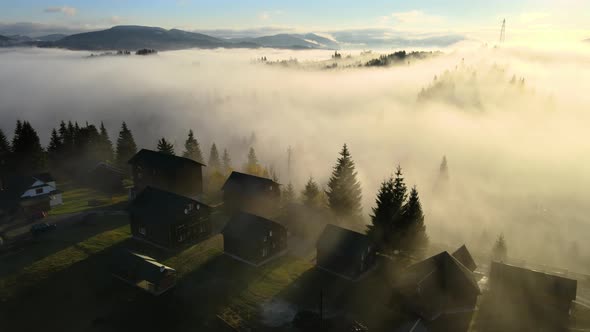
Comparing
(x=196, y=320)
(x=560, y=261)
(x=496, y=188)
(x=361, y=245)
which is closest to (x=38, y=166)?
(x=196, y=320)

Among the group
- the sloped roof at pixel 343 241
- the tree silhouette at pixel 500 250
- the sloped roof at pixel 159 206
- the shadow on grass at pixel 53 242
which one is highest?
the sloped roof at pixel 159 206

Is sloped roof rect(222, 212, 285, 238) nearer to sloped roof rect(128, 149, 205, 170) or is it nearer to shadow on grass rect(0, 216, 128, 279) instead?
shadow on grass rect(0, 216, 128, 279)

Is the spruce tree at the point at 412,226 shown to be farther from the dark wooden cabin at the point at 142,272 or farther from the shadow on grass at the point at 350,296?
the dark wooden cabin at the point at 142,272

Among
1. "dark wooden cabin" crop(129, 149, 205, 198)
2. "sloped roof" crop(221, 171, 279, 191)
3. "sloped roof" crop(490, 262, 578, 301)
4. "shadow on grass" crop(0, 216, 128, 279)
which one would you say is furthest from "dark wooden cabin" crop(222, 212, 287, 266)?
"sloped roof" crop(490, 262, 578, 301)

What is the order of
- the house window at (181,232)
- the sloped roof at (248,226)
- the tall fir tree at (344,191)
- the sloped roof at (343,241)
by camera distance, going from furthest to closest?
the tall fir tree at (344,191)
the house window at (181,232)
the sloped roof at (248,226)
the sloped roof at (343,241)

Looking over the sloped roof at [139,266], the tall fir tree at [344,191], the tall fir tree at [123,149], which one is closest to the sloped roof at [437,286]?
the tall fir tree at [344,191]

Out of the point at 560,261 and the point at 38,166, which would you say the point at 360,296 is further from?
the point at 38,166
